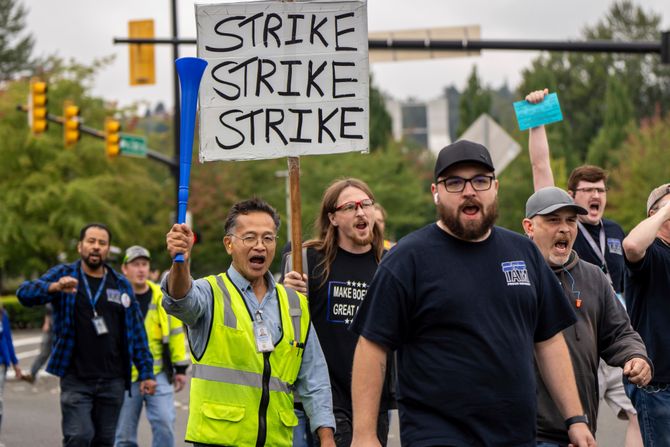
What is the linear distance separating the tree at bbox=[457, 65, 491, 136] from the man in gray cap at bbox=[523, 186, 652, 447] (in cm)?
6624

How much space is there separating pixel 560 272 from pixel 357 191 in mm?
1662

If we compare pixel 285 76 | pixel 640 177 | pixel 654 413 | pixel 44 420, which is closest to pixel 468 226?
pixel 285 76

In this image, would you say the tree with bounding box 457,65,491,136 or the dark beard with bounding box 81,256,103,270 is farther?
the tree with bounding box 457,65,491,136

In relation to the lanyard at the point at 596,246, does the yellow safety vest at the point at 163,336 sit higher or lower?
lower

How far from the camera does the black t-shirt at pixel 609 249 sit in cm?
765

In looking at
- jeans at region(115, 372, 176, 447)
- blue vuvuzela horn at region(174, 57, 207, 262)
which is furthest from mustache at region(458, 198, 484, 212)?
jeans at region(115, 372, 176, 447)

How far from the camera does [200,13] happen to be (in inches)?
255

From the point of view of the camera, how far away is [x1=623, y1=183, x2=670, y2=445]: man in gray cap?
664 centimetres

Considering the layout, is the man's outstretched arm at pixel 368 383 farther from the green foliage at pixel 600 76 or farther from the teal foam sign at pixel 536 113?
the green foliage at pixel 600 76

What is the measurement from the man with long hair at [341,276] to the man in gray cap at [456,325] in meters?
1.96

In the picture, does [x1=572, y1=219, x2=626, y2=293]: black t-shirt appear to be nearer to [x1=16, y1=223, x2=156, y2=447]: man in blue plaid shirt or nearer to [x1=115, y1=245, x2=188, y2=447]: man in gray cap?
[x1=16, y1=223, x2=156, y2=447]: man in blue plaid shirt

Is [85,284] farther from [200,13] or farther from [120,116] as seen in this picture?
[120,116]

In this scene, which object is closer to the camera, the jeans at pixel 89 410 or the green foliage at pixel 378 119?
the jeans at pixel 89 410

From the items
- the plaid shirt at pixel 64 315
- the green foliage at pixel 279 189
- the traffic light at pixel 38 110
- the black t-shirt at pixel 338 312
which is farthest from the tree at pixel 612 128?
the black t-shirt at pixel 338 312
